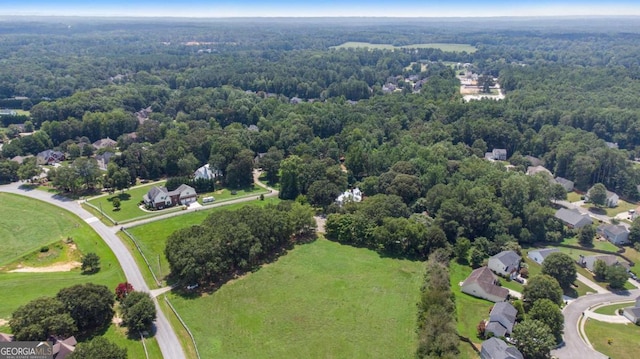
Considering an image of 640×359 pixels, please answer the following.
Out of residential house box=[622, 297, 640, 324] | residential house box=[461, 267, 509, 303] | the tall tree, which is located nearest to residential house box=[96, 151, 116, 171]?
residential house box=[461, 267, 509, 303]

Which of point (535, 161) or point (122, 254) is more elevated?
point (535, 161)

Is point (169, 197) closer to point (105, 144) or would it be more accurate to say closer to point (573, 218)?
point (105, 144)

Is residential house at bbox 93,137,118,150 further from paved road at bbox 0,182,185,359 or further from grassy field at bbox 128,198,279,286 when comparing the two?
grassy field at bbox 128,198,279,286

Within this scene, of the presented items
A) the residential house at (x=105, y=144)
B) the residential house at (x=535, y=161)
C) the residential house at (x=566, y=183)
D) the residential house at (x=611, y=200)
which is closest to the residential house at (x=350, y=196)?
the residential house at (x=566, y=183)

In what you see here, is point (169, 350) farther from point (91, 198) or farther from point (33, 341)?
point (91, 198)

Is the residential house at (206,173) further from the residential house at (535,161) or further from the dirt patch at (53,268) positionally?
the residential house at (535,161)

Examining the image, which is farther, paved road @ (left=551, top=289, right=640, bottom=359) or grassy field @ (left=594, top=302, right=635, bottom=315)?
grassy field @ (left=594, top=302, right=635, bottom=315)

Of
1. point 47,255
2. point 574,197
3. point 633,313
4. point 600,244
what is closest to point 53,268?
point 47,255

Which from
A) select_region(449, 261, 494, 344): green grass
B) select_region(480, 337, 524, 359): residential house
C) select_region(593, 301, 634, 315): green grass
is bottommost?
select_region(593, 301, 634, 315): green grass
